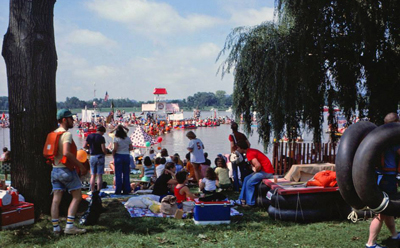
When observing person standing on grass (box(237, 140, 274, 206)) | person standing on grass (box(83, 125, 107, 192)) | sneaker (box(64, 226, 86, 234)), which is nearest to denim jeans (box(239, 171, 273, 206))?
person standing on grass (box(237, 140, 274, 206))

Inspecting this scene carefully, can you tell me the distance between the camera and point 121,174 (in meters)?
8.46

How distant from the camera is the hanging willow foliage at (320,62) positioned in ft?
29.7

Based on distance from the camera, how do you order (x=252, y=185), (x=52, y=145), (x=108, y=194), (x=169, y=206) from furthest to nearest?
(x=108, y=194) < (x=252, y=185) < (x=169, y=206) < (x=52, y=145)

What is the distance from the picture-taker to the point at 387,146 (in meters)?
4.37

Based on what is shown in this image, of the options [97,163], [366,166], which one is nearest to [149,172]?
[97,163]

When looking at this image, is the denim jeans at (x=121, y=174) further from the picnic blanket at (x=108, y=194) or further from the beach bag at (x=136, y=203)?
the beach bag at (x=136, y=203)

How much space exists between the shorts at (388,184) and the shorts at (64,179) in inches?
152

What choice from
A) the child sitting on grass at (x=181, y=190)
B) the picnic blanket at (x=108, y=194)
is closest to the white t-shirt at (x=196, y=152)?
the picnic blanket at (x=108, y=194)

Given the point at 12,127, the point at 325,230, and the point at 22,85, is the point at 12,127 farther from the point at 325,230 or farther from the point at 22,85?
the point at 325,230

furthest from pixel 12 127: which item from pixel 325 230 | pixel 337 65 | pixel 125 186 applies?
pixel 337 65

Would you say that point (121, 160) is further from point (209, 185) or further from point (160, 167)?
point (209, 185)

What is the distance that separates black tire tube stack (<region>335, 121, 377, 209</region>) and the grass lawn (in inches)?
26.8

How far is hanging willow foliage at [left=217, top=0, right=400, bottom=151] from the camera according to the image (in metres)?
9.06

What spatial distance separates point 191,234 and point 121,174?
11.6ft
